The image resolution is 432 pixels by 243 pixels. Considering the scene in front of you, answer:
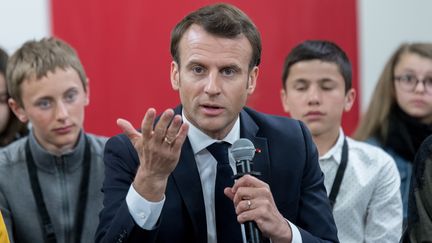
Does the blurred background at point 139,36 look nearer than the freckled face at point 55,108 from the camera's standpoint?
No

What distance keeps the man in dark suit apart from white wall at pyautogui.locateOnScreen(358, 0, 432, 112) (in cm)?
290

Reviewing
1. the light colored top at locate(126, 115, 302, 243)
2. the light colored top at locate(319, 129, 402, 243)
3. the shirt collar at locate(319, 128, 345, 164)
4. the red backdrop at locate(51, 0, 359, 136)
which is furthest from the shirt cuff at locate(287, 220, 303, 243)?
the red backdrop at locate(51, 0, 359, 136)

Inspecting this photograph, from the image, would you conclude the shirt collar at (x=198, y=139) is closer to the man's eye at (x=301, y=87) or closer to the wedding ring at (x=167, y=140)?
the wedding ring at (x=167, y=140)

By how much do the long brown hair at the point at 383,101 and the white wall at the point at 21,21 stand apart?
6.33ft

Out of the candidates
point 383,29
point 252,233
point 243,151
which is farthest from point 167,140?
point 383,29

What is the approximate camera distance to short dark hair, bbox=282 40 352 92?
3.35 metres

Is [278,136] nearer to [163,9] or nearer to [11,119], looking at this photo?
[11,119]

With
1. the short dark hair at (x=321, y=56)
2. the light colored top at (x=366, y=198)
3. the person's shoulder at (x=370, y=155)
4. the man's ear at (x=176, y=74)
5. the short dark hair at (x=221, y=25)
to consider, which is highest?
the short dark hair at (x=221, y=25)

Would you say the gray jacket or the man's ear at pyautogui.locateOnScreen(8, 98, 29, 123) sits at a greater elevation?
the man's ear at pyautogui.locateOnScreen(8, 98, 29, 123)

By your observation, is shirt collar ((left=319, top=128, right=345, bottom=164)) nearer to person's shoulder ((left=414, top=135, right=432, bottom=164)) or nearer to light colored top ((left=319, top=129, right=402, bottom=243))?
light colored top ((left=319, top=129, right=402, bottom=243))

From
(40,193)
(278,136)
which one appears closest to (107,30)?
(40,193)

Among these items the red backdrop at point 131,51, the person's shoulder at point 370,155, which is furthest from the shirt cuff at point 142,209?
the red backdrop at point 131,51

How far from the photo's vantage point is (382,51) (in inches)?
210

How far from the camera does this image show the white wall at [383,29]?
5.26 m
